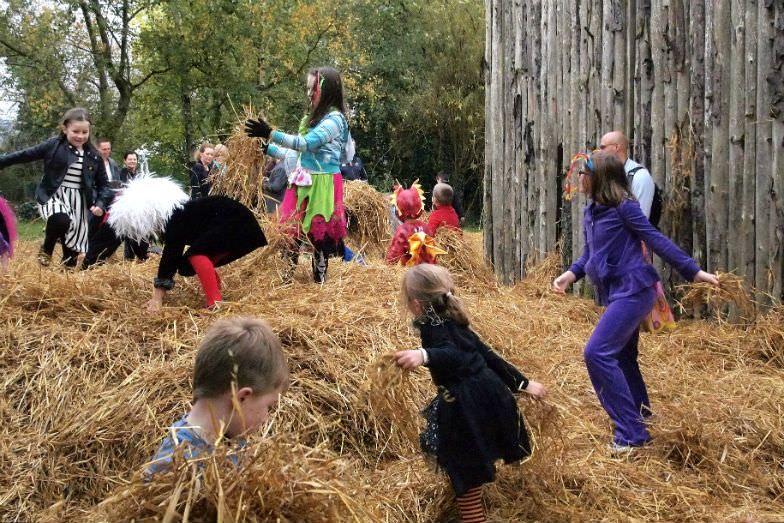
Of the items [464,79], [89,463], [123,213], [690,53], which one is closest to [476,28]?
[464,79]

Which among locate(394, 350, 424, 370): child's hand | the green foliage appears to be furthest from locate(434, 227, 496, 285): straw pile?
the green foliage

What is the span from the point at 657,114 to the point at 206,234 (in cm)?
372

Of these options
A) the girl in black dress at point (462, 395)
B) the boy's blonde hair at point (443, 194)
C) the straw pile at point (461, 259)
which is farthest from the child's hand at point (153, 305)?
the boy's blonde hair at point (443, 194)

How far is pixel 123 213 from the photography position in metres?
5.50

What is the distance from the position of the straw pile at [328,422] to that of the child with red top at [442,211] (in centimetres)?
409

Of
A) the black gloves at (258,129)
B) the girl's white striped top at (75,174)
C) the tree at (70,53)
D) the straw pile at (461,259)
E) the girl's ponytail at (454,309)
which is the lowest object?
the straw pile at (461,259)

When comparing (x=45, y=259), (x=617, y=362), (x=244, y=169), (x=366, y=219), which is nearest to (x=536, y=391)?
(x=617, y=362)

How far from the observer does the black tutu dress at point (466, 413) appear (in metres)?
3.15

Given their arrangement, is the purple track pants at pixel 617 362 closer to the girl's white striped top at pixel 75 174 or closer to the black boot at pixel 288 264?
the black boot at pixel 288 264

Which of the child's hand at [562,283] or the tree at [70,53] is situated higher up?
the tree at [70,53]

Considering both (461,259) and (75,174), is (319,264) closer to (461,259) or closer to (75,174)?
(75,174)

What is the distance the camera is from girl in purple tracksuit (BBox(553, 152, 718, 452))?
4133 mm

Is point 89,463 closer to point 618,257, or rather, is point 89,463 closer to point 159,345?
point 159,345

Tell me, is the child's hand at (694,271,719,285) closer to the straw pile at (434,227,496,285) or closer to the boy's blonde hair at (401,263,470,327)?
the boy's blonde hair at (401,263,470,327)
